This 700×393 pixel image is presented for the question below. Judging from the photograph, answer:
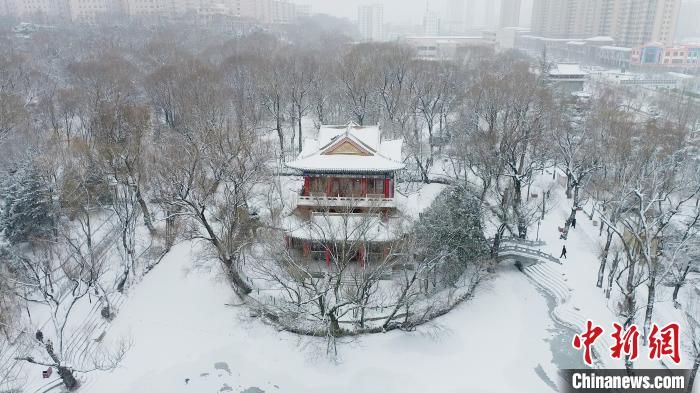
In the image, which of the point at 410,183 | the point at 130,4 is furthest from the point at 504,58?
the point at 130,4

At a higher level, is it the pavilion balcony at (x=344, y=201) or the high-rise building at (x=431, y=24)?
the high-rise building at (x=431, y=24)

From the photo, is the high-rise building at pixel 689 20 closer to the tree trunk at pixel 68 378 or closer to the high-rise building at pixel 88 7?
the high-rise building at pixel 88 7

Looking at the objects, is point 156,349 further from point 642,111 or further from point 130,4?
point 130,4

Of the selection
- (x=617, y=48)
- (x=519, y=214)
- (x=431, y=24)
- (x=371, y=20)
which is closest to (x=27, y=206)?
(x=519, y=214)

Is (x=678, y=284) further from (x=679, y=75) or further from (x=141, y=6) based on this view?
(x=141, y=6)

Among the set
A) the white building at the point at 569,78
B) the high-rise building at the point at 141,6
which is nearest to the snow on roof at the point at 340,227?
the white building at the point at 569,78

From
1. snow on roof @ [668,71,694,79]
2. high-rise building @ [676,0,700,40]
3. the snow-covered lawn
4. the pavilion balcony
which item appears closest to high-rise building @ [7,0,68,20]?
the pavilion balcony

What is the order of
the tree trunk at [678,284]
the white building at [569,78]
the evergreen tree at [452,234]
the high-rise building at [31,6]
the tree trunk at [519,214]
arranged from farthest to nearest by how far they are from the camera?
the high-rise building at [31,6]
the white building at [569,78]
the tree trunk at [519,214]
the evergreen tree at [452,234]
the tree trunk at [678,284]
